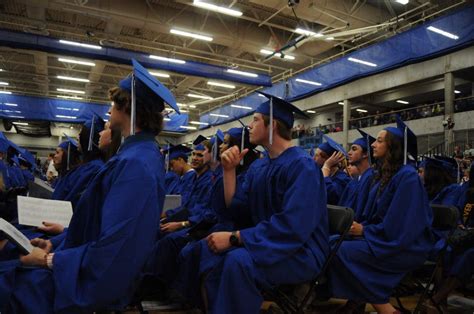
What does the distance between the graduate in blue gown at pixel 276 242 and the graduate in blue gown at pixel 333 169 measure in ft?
7.03

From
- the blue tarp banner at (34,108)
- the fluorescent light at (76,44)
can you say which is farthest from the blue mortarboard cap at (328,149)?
the blue tarp banner at (34,108)

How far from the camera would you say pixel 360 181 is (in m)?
3.81

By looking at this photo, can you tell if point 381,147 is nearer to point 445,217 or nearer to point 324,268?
point 445,217

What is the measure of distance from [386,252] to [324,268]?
1.72 ft

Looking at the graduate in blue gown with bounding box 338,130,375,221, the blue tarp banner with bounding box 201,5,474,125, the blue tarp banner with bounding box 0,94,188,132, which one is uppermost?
the blue tarp banner with bounding box 201,5,474,125

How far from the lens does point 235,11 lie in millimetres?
10828

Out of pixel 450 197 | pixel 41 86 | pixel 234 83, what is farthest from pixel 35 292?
pixel 41 86

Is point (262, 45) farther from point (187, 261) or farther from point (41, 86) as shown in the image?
point (41, 86)

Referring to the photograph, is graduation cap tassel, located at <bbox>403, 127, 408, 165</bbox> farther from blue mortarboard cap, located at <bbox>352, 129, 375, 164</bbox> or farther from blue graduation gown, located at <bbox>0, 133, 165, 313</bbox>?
blue graduation gown, located at <bbox>0, 133, 165, 313</bbox>

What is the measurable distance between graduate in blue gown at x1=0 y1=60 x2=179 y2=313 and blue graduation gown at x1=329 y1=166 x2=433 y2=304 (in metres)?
1.45

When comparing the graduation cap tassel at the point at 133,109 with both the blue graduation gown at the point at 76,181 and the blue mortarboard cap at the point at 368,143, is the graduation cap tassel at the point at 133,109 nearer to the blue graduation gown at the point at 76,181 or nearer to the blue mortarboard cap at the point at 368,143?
the blue graduation gown at the point at 76,181

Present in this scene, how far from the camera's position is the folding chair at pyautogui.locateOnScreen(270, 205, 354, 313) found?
2293 mm

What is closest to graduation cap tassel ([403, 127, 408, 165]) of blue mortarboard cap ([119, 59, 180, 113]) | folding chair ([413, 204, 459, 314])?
folding chair ([413, 204, 459, 314])

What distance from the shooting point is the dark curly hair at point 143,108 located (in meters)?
1.96
